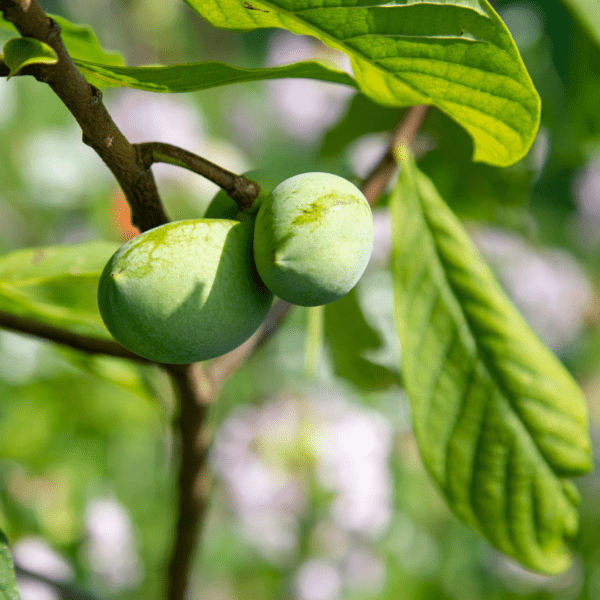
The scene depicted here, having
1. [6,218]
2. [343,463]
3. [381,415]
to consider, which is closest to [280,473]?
[343,463]

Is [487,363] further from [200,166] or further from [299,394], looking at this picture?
[299,394]

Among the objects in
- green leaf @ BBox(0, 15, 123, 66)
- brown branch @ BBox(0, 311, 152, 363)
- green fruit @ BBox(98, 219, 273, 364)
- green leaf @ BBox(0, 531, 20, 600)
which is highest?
green leaf @ BBox(0, 15, 123, 66)

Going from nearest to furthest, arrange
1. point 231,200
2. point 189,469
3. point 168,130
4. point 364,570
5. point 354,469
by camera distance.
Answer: point 231,200 → point 189,469 → point 354,469 → point 364,570 → point 168,130

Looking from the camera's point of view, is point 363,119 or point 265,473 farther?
point 265,473

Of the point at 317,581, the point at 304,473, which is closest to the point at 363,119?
the point at 304,473

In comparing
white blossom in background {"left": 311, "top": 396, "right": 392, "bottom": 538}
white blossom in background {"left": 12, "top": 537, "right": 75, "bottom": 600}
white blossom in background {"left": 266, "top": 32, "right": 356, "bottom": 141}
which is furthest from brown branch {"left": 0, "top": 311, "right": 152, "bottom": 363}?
Answer: white blossom in background {"left": 266, "top": 32, "right": 356, "bottom": 141}

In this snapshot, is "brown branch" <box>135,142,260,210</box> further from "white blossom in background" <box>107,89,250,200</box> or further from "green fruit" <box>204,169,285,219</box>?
"white blossom in background" <box>107,89,250,200</box>
